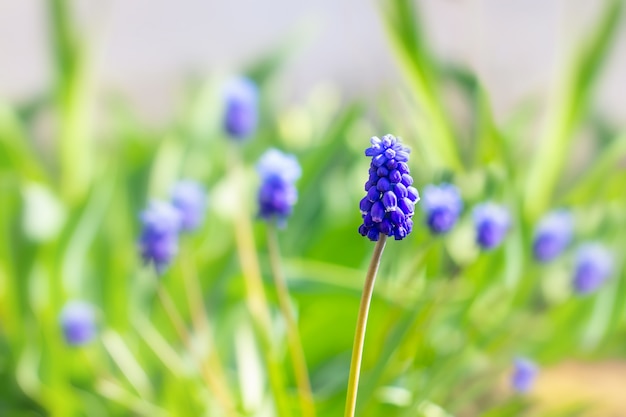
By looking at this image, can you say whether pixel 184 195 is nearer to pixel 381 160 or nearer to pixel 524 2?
pixel 381 160

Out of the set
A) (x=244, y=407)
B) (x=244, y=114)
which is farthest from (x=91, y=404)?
(x=244, y=114)

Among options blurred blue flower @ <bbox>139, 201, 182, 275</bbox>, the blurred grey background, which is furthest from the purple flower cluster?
the blurred grey background

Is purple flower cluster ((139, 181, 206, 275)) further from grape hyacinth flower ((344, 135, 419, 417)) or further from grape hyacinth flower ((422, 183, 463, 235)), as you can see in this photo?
grape hyacinth flower ((344, 135, 419, 417))

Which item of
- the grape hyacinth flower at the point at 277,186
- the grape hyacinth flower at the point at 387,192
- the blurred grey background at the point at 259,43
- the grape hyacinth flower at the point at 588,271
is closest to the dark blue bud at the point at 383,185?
the grape hyacinth flower at the point at 387,192

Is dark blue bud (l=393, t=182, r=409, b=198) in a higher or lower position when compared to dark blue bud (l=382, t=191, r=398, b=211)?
higher

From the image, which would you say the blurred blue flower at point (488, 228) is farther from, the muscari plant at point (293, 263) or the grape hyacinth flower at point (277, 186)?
the grape hyacinth flower at point (277, 186)
